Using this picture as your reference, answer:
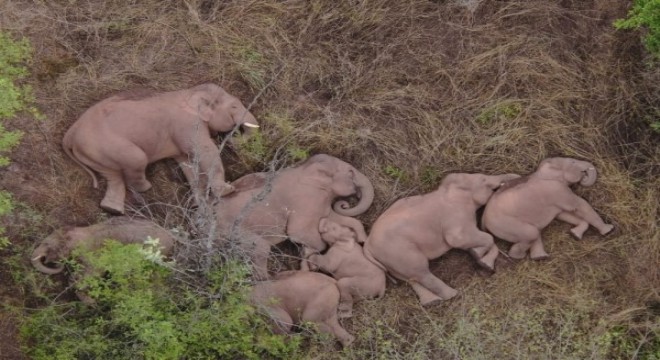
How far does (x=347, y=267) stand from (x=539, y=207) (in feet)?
4.38

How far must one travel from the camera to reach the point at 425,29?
5504mm

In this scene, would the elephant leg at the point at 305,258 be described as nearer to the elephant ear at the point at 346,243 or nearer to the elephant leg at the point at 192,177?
the elephant ear at the point at 346,243

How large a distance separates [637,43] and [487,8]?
108 cm

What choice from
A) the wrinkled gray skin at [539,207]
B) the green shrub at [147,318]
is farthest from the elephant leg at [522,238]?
the green shrub at [147,318]

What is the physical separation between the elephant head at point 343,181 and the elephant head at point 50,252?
1655mm

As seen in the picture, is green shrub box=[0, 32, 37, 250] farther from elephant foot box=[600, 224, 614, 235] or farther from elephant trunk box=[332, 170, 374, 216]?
elephant foot box=[600, 224, 614, 235]

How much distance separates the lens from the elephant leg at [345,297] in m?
5.11

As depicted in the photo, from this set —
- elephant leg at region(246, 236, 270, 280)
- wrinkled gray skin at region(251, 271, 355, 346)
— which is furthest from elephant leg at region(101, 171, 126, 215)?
wrinkled gray skin at region(251, 271, 355, 346)

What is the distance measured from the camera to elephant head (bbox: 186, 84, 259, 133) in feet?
16.9

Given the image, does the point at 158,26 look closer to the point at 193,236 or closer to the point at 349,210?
the point at 193,236

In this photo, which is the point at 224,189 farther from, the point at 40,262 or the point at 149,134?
the point at 40,262

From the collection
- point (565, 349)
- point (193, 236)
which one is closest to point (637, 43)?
point (565, 349)

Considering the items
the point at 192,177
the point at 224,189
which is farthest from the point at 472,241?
the point at 192,177

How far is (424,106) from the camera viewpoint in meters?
5.42
